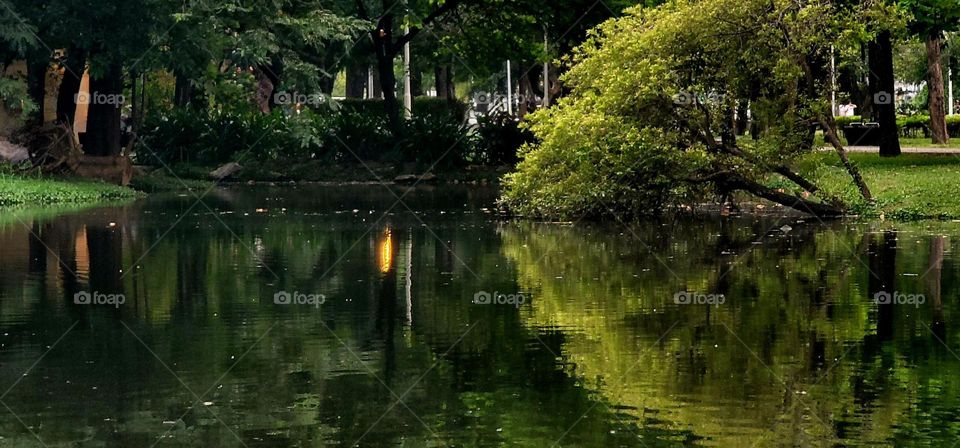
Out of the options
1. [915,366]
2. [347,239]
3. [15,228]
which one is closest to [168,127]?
[15,228]

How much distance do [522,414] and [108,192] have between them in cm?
2855

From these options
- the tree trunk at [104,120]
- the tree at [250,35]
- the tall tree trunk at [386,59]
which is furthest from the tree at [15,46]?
the tall tree trunk at [386,59]

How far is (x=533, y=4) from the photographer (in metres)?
47.4

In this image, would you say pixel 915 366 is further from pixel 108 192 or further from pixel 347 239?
pixel 108 192

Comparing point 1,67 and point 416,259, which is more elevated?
point 1,67
